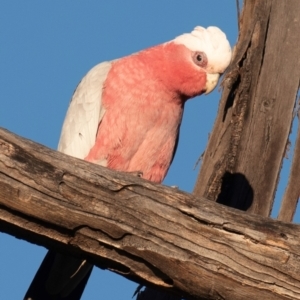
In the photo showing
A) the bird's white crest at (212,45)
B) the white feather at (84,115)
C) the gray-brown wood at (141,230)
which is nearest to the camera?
the gray-brown wood at (141,230)

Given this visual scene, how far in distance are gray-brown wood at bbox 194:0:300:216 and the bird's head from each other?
27 cm

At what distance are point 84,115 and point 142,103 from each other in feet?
1.63

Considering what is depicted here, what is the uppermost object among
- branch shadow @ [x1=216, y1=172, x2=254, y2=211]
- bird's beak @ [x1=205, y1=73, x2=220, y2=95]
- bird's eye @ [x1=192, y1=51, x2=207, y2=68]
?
bird's eye @ [x1=192, y1=51, x2=207, y2=68]

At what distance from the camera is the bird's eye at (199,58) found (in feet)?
19.1

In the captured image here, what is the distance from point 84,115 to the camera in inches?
231

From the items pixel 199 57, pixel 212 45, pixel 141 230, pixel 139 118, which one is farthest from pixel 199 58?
pixel 141 230

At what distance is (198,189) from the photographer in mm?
5473

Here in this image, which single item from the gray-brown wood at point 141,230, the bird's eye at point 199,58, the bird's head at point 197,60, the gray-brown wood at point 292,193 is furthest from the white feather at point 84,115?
the gray-brown wood at point 141,230

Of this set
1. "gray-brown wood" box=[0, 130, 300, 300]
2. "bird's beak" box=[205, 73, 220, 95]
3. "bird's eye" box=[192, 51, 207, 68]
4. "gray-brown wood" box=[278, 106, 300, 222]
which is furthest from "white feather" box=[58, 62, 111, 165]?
"gray-brown wood" box=[0, 130, 300, 300]

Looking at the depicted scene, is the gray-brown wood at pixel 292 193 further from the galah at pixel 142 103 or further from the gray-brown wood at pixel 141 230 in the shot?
the gray-brown wood at pixel 141 230

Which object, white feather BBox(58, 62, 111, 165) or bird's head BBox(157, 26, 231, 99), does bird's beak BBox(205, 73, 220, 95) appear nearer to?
bird's head BBox(157, 26, 231, 99)

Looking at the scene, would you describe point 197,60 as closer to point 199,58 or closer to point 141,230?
point 199,58

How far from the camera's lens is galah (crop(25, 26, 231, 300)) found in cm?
567

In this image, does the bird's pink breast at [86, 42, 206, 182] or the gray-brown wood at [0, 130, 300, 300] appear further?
the bird's pink breast at [86, 42, 206, 182]
